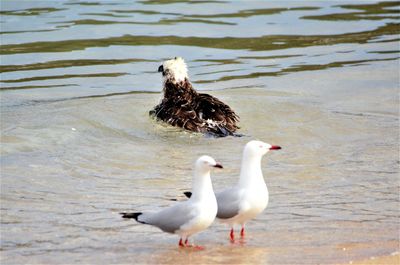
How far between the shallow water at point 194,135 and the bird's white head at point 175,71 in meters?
0.70

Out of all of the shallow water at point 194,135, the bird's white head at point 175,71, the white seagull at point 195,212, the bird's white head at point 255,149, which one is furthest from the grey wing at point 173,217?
the bird's white head at point 175,71

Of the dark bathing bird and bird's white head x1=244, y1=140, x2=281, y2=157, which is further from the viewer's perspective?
the dark bathing bird

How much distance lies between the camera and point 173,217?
8227mm

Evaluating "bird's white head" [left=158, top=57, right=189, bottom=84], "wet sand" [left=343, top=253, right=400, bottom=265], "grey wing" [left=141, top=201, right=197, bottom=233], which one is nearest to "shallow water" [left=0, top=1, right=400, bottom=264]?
"wet sand" [left=343, top=253, right=400, bottom=265]

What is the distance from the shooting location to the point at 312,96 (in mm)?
15703

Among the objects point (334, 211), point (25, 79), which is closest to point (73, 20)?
point (25, 79)

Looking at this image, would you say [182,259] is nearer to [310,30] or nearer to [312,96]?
[312,96]

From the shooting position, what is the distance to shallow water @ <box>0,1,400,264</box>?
879 cm

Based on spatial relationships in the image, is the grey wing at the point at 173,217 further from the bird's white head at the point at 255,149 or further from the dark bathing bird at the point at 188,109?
the dark bathing bird at the point at 188,109

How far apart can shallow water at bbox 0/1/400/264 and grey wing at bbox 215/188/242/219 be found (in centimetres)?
28

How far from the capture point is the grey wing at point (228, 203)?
27.9 feet

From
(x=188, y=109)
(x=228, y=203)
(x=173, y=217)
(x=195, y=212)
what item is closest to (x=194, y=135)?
(x=188, y=109)

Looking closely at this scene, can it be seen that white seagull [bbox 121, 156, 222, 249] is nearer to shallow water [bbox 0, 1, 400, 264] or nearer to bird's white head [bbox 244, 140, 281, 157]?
shallow water [bbox 0, 1, 400, 264]

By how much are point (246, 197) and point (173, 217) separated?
68 cm
